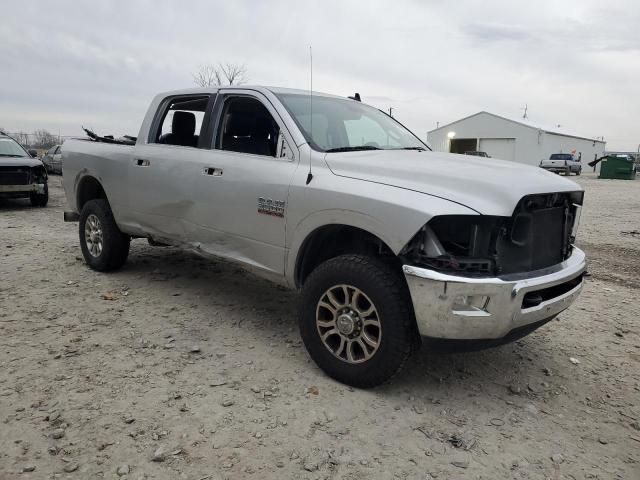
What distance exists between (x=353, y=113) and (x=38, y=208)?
9.77 m

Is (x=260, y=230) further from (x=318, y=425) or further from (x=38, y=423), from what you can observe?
(x=38, y=423)

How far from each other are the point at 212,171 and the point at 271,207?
0.76 meters

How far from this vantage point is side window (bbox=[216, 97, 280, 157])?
3.82 meters

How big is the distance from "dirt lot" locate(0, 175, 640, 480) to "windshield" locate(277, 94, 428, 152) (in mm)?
1590

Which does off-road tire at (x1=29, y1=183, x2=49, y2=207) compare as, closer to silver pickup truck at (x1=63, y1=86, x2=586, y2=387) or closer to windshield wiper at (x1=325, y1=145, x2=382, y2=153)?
silver pickup truck at (x1=63, y1=86, x2=586, y2=387)

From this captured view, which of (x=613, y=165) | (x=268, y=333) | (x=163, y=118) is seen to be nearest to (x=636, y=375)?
(x=268, y=333)

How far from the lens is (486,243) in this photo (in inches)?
108

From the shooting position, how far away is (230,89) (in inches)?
166

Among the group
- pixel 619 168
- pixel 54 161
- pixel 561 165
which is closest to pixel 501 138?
pixel 561 165

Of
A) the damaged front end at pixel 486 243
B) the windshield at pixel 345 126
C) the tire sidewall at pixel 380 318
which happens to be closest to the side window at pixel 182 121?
the windshield at pixel 345 126

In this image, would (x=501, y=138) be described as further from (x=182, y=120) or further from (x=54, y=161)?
(x=182, y=120)

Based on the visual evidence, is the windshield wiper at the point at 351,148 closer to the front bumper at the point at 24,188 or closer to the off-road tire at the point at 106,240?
the off-road tire at the point at 106,240

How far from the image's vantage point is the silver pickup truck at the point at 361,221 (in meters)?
2.72

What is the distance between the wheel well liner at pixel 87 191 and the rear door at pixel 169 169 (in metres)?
1.05
